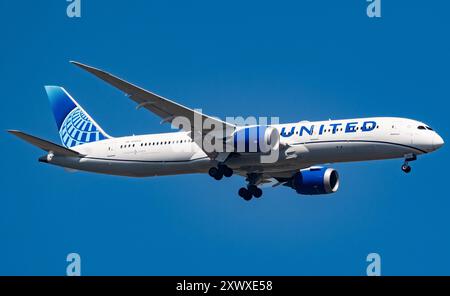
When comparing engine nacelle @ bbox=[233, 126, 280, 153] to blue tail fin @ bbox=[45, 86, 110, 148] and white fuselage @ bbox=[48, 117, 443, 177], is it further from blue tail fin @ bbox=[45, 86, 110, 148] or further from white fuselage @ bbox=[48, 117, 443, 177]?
blue tail fin @ bbox=[45, 86, 110, 148]

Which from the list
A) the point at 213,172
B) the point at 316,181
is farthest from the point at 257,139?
the point at 316,181

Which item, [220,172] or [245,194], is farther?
[245,194]

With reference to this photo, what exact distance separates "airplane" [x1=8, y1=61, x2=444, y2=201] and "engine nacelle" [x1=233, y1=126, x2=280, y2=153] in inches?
1.9

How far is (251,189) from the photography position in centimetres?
5569

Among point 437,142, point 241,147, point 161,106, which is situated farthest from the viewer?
point 241,147

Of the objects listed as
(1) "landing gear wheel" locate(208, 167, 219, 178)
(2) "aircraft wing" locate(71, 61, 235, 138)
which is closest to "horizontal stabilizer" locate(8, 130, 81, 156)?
(2) "aircraft wing" locate(71, 61, 235, 138)

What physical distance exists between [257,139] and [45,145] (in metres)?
11.7

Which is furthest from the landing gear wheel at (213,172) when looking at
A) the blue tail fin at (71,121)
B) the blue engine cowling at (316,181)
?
the blue tail fin at (71,121)

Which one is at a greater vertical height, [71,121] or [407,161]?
[71,121]

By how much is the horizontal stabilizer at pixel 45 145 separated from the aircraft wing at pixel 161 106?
20.1 ft

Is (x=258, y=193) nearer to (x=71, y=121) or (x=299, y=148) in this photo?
(x=299, y=148)

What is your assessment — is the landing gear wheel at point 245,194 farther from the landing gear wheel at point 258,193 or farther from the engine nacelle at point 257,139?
the engine nacelle at point 257,139

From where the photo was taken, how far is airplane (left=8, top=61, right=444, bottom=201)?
49.6 m

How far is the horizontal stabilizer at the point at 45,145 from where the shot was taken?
169ft
